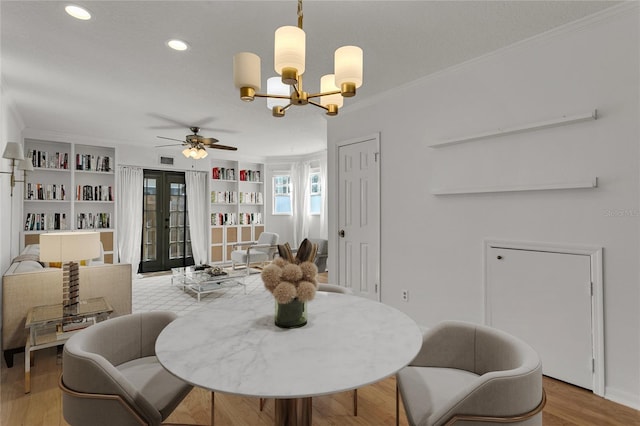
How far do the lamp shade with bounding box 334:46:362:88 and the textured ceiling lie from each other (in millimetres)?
706

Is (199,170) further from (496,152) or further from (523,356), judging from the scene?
(523,356)

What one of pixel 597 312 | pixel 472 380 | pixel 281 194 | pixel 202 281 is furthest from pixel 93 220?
pixel 597 312

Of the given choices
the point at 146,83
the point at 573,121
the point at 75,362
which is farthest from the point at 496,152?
the point at 146,83

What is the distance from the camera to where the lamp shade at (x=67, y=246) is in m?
2.35

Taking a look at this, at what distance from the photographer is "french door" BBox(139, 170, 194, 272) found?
21.5ft

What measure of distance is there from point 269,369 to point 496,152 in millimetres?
2525

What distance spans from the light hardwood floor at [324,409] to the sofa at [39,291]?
380 mm

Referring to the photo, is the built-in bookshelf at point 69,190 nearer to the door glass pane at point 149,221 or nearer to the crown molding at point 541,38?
the door glass pane at point 149,221

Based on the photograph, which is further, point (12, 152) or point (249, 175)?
point (249, 175)

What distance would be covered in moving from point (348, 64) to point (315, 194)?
575 cm

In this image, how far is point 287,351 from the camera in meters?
1.12

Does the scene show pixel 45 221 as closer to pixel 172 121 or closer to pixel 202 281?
pixel 172 121

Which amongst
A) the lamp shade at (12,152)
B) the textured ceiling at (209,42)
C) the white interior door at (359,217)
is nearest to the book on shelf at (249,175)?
the textured ceiling at (209,42)

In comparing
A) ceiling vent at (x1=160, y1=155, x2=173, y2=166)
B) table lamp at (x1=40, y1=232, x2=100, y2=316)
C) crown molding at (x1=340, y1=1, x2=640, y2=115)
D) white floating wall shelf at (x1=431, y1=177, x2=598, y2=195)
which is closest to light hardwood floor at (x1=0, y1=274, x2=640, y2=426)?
table lamp at (x1=40, y1=232, x2=100, y2=316)
